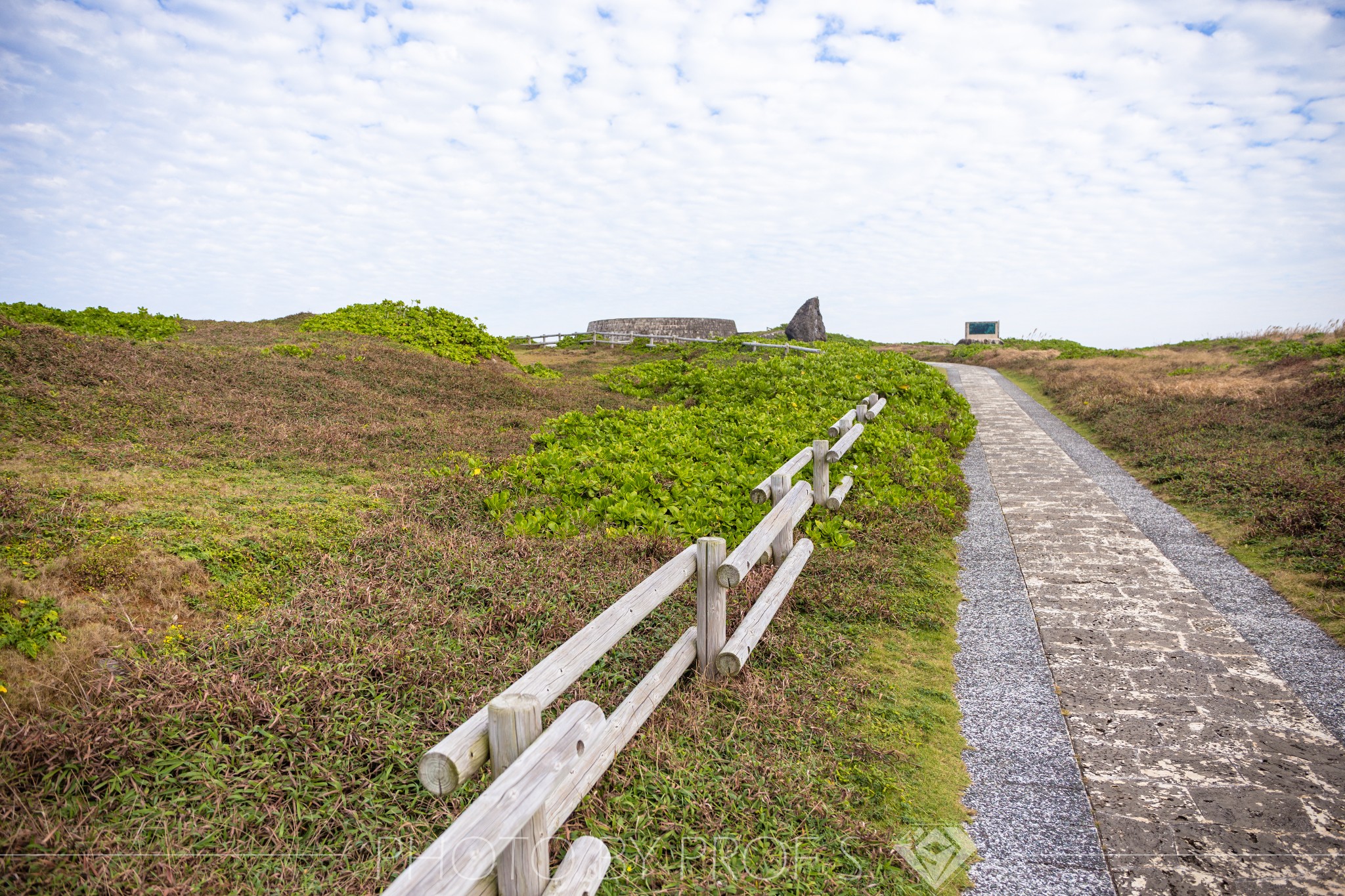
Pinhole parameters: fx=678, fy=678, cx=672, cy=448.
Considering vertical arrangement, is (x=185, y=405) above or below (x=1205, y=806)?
above

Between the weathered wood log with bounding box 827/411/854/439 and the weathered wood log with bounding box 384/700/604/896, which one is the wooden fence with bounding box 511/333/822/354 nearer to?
the weathered wood log with bounding box 827/411/854/439

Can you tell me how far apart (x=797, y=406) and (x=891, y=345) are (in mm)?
37606

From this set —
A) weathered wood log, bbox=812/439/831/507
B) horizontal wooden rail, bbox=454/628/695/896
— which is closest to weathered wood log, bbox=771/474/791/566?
weathered wood log, bbox=812/439/831/507

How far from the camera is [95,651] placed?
4230mm

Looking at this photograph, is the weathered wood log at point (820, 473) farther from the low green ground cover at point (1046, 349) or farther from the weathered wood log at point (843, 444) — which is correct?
the low green ground cover at point (1046, 349)

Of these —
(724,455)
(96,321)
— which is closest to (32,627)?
(724,455)

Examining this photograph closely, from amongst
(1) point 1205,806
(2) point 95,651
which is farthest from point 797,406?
(2) point 95,651

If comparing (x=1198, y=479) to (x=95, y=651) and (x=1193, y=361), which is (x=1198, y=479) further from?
(x=1193, y=361)

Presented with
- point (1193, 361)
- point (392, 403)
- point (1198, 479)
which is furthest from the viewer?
point (1193, 361)

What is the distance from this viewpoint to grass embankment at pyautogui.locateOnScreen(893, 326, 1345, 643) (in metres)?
7.77

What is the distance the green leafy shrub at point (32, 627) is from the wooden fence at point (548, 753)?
3.22 m

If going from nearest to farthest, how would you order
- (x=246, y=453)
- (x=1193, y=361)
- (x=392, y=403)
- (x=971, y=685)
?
(x=971, y=685), (x=246, y=453), (x=392, y=403), (x=1193, y=361)

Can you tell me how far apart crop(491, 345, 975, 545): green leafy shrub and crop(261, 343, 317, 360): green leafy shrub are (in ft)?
26.9

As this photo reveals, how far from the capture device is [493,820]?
89.9 inches
